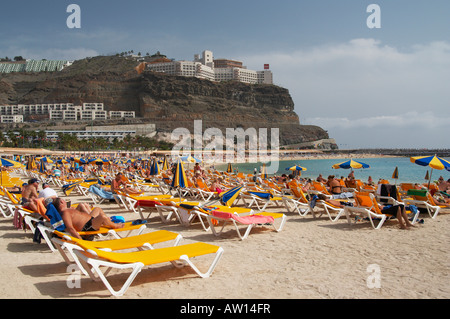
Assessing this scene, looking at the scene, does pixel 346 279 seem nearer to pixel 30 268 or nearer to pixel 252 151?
pixel 30 268

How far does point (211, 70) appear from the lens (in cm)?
12469

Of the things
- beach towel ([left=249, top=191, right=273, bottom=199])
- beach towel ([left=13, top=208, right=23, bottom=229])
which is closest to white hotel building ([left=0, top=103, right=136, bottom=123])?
beach towel ([left=249, top=191, right=273, bottom=199])

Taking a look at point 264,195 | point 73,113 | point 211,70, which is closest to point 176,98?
point 73,113

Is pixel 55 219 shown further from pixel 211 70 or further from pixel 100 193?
pixel 211 70

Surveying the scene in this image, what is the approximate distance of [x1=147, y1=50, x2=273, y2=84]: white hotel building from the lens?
117m

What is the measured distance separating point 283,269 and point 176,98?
3693 inches

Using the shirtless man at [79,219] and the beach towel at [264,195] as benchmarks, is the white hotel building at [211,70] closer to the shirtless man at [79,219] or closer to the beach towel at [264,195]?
the beach towel at [264,195]

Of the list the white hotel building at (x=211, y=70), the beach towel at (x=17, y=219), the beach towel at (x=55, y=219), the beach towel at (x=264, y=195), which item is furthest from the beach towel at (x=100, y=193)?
the white hotel building at (x=211, y=70)

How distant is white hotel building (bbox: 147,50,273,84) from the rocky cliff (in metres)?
13.0

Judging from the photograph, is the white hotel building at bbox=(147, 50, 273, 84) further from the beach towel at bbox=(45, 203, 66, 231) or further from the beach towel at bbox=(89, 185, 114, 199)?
the beach towel at bbox=(45, 203, 66, 231)

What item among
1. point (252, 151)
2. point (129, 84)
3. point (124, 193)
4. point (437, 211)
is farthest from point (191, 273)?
point (129, 84)

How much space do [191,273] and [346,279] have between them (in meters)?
1.70

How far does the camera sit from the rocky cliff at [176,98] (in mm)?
92562

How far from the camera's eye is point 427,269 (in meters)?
4.23
